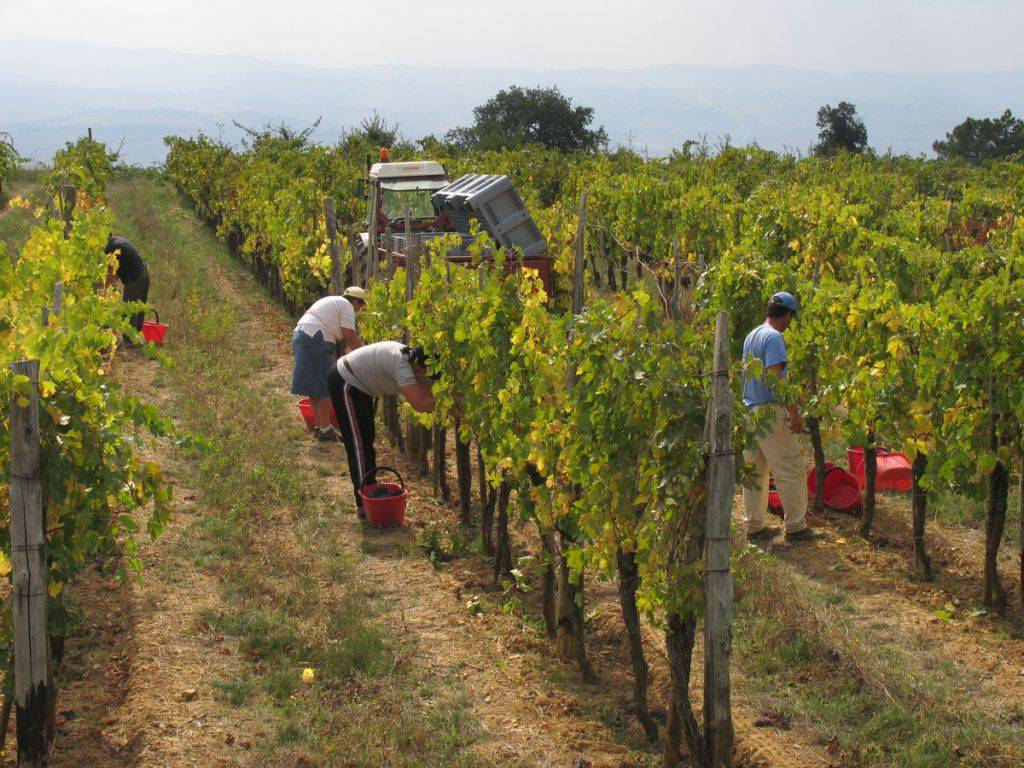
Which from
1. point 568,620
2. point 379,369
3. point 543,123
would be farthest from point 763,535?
point 543,123

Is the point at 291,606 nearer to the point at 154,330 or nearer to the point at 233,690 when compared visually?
the point at 233,690

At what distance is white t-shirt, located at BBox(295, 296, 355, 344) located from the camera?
9000mm

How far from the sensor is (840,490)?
7.90 metres

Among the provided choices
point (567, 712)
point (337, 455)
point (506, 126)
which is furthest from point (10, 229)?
point (506, 126)

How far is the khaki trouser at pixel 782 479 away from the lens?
278 inches

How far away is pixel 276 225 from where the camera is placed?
15375 mm

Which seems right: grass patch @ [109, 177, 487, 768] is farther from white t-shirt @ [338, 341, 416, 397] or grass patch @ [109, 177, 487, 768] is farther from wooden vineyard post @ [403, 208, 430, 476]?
white t-shirt @ [338, 341, 416, 397]

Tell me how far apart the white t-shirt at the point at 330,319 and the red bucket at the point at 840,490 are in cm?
398

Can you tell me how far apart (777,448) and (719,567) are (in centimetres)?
314

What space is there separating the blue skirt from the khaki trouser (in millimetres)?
3672

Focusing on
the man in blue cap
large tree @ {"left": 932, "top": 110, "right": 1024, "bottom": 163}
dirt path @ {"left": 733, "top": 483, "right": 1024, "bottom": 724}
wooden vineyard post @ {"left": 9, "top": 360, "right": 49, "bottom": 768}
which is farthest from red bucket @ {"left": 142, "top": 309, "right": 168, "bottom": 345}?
large tree @ {"left": 932, "top": 110, "right": 1024, "bottom": 163}

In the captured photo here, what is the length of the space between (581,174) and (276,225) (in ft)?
33.0

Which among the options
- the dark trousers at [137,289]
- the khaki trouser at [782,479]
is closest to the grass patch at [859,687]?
the khaki trouser at [782,479]

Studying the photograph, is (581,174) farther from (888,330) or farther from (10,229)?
(888,330)
